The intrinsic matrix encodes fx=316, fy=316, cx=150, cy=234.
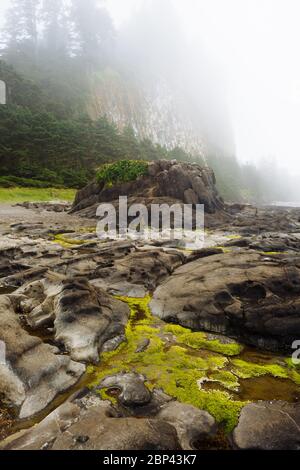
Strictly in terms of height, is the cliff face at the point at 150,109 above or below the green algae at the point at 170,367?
above

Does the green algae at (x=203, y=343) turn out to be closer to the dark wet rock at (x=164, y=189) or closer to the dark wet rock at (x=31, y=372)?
the dark wet rock at (x=31, y=372)

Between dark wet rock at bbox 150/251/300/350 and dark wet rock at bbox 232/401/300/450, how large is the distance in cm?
318

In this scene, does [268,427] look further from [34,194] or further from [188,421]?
[34,194]

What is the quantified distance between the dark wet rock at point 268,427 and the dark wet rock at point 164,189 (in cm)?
3570

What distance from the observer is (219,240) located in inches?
1070

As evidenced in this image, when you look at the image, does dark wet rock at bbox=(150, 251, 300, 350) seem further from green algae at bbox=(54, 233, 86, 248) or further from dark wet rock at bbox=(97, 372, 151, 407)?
green algae at bbox=(54, 233, 86, 248)

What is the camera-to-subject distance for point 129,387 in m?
6.61

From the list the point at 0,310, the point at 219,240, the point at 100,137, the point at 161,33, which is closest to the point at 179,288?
the point at 0,310

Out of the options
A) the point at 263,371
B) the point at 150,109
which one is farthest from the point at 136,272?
the point at 150,109

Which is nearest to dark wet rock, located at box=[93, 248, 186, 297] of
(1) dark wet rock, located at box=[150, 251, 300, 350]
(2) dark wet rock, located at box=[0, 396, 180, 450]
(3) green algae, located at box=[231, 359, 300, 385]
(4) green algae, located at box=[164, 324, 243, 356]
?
(1) dark wet rock, located at box=[150, 251, 300, 350]

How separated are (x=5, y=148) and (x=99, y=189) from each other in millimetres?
24436

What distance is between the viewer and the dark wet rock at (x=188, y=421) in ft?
17.4

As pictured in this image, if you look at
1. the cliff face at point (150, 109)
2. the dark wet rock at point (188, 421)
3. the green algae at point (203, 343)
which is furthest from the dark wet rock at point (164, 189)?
the cliff face at point (150, 109)

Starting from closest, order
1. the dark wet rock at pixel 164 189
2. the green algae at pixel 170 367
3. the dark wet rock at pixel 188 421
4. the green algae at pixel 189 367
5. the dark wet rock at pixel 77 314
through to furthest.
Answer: the dark wet rock at pixel 188 421
the green algae at pixel 170 367
the green algae at pixel 189 367
the dark wet rock at pixel 77 314
the dark wet rock at pixel 164 189
